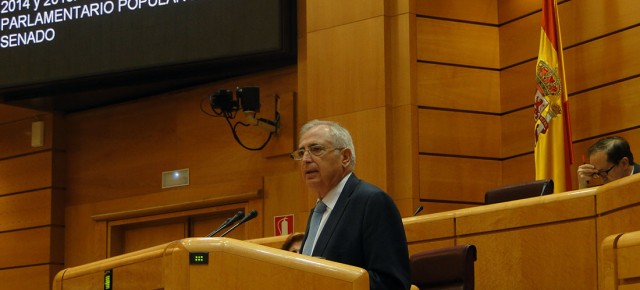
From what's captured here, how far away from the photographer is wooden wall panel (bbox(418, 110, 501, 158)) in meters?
6.54

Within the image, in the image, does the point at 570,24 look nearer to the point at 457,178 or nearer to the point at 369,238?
the point at 457,178

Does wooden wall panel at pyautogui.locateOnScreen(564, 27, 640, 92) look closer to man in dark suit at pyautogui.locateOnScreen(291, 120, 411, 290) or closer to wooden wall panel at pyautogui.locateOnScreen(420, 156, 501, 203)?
wooden wall panel at pyautogui.locateOnScreen(420, 156, 501, 203)

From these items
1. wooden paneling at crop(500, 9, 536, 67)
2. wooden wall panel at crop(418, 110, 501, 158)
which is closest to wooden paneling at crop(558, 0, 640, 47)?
wooden paneling at crop(500, 9, 536, 67)

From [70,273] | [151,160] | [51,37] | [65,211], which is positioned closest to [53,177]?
[65,211]

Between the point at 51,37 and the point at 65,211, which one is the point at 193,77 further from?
the point at 65,211

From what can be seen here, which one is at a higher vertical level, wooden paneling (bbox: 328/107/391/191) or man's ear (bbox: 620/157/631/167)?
wooden paneling (bbox: 328/107/391/191)

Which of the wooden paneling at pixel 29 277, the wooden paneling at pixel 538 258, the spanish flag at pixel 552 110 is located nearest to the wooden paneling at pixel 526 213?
the wooden paneling at pixel 538 258

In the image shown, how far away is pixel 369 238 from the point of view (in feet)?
9.50

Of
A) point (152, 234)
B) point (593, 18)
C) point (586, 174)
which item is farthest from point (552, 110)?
point (152, 234)

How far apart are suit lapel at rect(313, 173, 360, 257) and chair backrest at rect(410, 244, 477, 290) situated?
0.96 metres

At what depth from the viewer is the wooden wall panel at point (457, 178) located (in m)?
6.48

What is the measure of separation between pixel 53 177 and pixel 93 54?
156cm

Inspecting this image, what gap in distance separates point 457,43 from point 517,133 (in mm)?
671

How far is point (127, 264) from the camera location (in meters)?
3.30
